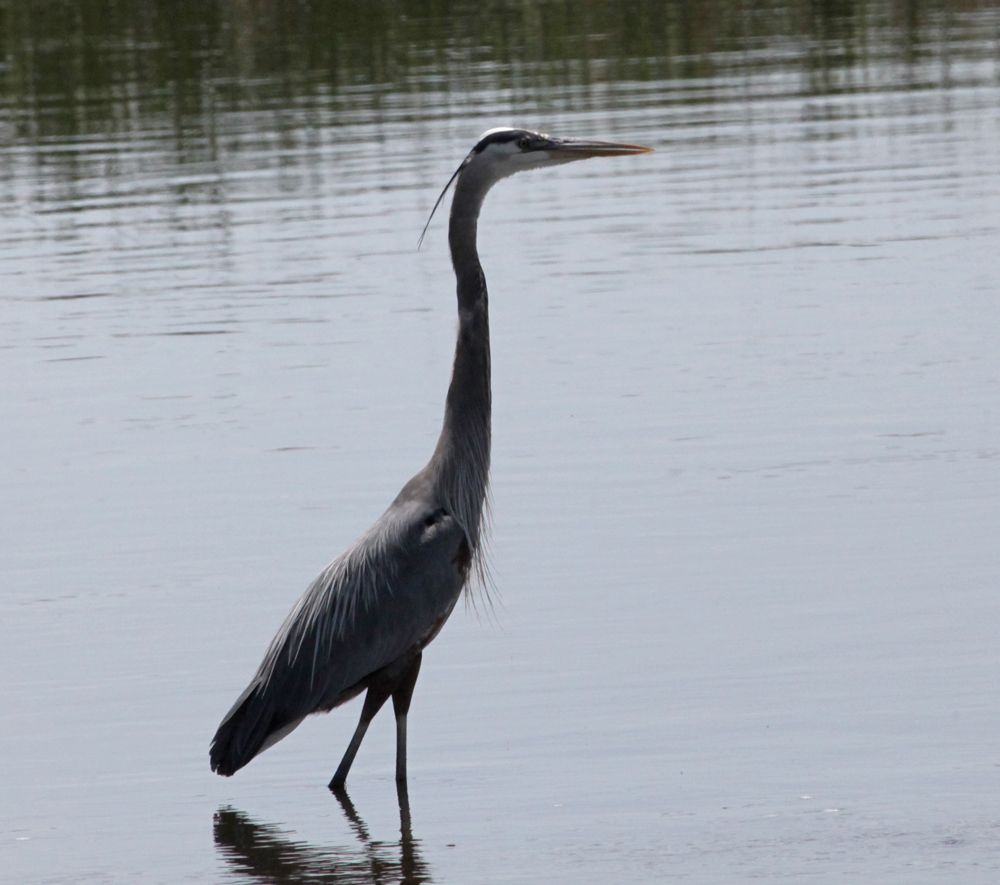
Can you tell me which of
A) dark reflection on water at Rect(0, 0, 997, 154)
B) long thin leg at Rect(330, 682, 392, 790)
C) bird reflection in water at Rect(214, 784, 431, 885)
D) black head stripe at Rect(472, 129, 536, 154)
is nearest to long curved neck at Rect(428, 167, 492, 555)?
black head stripe at Rect(472, 129, 536, 154)

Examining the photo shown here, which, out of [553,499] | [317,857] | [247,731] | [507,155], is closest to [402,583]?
[247,731]

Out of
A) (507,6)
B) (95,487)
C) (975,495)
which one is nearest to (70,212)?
(95,487)

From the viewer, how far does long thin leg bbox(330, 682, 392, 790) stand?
653 cm

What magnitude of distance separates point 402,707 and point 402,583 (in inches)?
17.7

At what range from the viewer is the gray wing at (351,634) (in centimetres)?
660

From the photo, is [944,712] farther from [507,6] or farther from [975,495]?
[507,6]

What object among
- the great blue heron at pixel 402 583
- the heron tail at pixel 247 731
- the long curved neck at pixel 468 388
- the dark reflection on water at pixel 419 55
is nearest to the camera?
the heron tail at pixel 247 731

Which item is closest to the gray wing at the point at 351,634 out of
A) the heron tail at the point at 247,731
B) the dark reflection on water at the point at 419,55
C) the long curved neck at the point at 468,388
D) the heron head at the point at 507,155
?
the heron tail at the point at 247,731

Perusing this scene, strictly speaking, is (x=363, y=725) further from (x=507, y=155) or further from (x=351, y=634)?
(x=507, y=155)

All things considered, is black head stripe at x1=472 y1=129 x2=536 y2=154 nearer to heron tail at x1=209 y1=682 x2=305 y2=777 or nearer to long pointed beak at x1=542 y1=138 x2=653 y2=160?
long pointed beak at x1=542 y1=138 x2=653 y2=160

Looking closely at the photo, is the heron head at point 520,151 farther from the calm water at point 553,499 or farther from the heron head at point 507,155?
the calm water at point 553,499

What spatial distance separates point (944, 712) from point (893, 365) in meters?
5.22

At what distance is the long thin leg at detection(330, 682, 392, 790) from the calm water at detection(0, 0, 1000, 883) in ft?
0.36

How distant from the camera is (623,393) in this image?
457 inches
